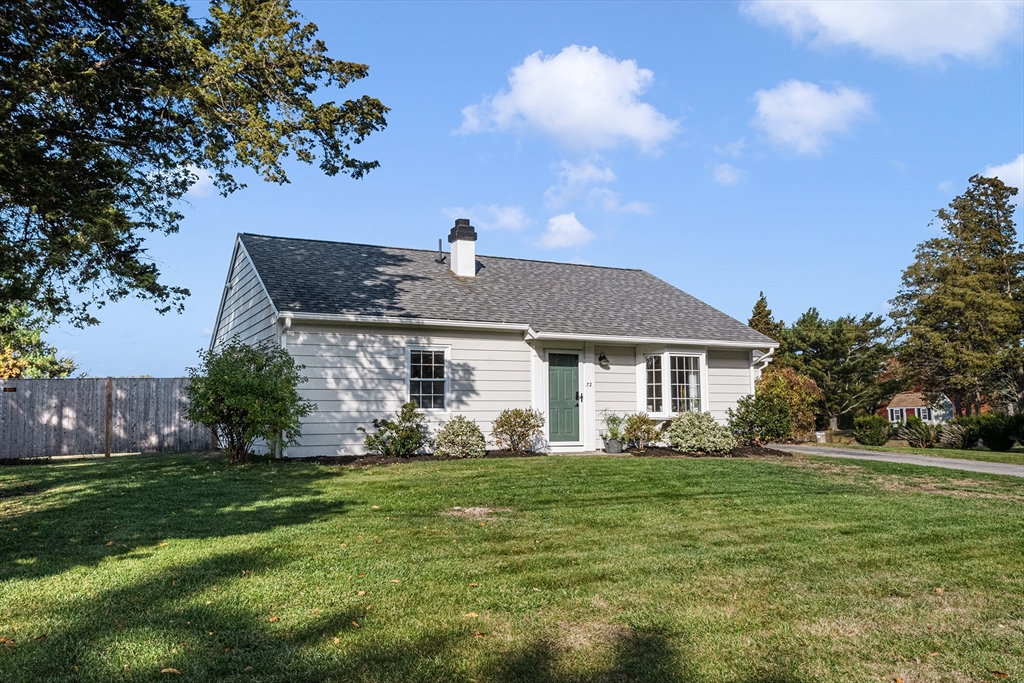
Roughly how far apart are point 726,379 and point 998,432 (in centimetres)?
849

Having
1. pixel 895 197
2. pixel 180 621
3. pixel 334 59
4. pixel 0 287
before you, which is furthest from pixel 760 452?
pixel 0 287

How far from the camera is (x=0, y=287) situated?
32.9 feet

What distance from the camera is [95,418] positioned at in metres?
15.8

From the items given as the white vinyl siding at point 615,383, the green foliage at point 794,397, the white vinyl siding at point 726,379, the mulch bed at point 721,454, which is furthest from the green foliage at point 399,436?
the green foliage at point 794,397

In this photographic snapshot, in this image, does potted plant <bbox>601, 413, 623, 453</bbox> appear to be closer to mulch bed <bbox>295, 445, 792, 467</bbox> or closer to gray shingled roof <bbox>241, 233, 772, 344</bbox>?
mulch bed <bbox>295, 445, 792, 467</bbox>

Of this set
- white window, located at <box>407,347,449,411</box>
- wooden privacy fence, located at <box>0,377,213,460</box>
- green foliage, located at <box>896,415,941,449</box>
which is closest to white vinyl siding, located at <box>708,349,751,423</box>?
white window, located at <box>407,347,449,411</box>

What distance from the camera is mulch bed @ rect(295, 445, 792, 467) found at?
1238 cm

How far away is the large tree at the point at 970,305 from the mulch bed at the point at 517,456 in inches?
927

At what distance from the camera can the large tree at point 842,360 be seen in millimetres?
36562

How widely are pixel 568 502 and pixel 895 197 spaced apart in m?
12.8

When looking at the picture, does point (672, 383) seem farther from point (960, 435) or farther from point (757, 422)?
point (960, 435)

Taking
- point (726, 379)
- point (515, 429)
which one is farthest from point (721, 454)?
point (515, 429)

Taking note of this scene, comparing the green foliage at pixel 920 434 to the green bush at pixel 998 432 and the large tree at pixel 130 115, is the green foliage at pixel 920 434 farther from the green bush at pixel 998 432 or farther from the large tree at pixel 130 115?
the large tree at pixel 130 115

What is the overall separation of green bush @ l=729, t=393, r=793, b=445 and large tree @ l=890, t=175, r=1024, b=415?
851 inches
